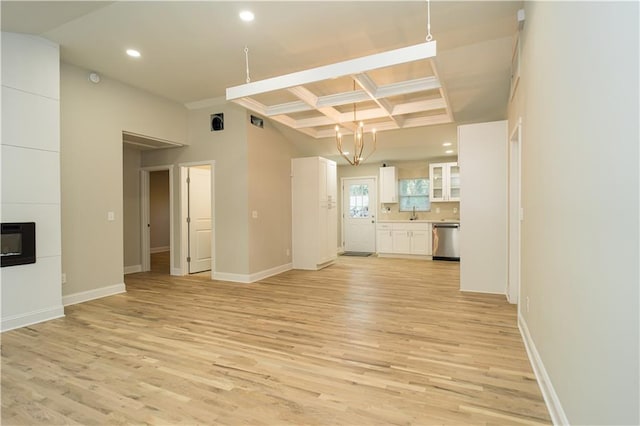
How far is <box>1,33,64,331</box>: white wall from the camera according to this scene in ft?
10.8

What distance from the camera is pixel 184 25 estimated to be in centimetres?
322

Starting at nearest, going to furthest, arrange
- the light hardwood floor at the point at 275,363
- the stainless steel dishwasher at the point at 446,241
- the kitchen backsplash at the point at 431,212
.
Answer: the light hardwood floor at the point at 275,363 → the stainless steel dishwasher at the point at 446,241 → the kitchen backsplash at the point at 431,212

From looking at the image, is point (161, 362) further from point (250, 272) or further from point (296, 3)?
point (296, 3)

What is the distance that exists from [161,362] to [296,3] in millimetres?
3230

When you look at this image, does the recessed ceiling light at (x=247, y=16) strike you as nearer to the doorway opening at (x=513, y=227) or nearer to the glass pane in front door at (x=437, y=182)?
the doorway opening at (x=513, y=227)

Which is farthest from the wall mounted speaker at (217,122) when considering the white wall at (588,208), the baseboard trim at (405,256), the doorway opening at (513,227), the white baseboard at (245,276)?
the baseboard trim at (405,256)

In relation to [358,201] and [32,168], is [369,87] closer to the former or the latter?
[32,168]

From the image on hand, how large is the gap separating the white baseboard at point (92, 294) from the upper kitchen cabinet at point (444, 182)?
6933mm

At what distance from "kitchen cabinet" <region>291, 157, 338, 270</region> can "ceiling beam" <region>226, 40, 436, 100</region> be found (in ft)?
10.2

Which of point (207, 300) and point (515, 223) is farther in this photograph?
point (207, 300)

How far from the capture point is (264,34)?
3.36 meters

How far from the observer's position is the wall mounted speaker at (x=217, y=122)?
5.53 m

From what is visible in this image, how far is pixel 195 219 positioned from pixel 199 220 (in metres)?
0.09

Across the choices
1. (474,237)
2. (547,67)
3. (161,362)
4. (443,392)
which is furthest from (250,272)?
(547,67)
